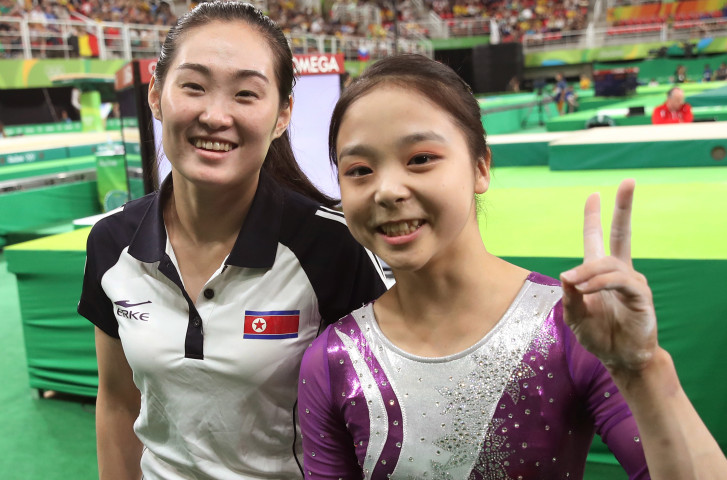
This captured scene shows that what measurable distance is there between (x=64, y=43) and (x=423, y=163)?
1463 cm

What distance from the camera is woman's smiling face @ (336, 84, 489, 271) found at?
3.34 feet

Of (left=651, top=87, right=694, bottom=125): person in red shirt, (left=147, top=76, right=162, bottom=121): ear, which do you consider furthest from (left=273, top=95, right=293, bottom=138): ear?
(left=651, top=87, right=694, bottom=125): person in red shirt

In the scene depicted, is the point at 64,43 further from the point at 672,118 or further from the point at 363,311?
the point at 363,311

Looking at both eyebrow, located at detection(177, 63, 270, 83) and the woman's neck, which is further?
the woman's neck

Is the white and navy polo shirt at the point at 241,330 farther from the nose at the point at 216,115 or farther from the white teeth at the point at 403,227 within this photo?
the white teeth at the point at 403,227

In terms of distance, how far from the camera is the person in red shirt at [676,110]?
8.15 m

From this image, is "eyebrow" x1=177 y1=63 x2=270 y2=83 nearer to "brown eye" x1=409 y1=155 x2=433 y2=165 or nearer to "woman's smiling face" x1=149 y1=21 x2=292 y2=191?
"woman's smiling face" x1=149 y1=21 x2=292 y2=191

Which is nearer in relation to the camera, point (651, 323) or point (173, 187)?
point (651, 323)

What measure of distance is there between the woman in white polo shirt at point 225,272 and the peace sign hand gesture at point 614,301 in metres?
0.59

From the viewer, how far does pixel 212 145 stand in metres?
1.24

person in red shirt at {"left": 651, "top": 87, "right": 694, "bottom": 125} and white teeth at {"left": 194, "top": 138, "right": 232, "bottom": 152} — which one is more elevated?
white teeth at {"left": 194, "top": 138, "right": 232, "bottom": 152}

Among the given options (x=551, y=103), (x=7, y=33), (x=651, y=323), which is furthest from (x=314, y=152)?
(x=551, y=103)

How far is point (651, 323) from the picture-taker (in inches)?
31.5

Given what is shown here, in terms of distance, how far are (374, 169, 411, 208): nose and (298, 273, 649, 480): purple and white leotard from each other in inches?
10.1
